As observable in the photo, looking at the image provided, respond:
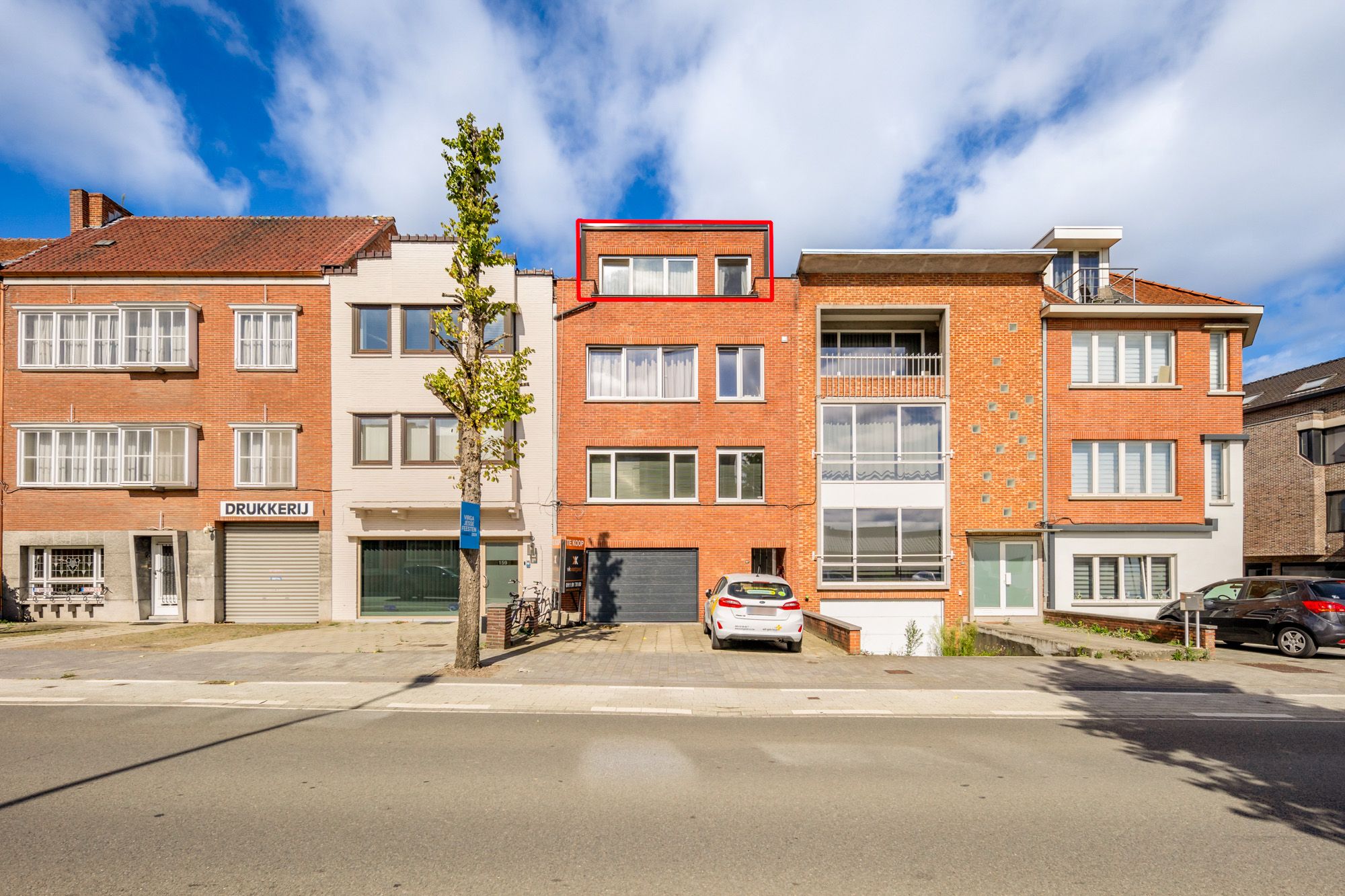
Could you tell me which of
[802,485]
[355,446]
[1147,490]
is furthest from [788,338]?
[355,446]

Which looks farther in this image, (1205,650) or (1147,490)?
(1147,490)

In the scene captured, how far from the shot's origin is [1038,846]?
5.14 m

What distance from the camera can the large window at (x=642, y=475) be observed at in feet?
66.1

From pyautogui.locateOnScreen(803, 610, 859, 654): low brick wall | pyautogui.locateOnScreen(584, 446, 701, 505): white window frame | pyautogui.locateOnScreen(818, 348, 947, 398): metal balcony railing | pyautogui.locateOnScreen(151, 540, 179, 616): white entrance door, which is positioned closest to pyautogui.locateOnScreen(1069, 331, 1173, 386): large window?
pyautogui.locateOnScreen(818, 348, 947, 398): metal balcony railing

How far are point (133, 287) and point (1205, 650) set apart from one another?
2747cm

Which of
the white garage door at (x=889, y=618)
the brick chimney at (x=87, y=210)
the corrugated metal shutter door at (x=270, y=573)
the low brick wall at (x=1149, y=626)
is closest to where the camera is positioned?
the low brick wall at (x=1149, y=626)

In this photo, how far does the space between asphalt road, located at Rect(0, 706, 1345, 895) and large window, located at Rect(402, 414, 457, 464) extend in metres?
11.3

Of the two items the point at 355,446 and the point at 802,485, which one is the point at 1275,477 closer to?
the point at 802,485

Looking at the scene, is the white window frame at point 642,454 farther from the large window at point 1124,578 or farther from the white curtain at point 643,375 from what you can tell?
the large window at point 1124,578

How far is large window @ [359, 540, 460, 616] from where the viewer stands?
64.5 ft

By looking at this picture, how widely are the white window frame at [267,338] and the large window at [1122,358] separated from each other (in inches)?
870

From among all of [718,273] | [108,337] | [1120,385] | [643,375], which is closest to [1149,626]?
[1120,385]

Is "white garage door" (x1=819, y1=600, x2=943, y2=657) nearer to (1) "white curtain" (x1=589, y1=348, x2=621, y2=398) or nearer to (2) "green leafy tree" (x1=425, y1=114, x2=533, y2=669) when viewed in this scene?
(1) "white curtain" (x1=589, y1=348, x2=621, y2=398)

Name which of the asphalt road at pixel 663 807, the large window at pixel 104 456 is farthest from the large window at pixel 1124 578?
the large window at pixel 104 456
